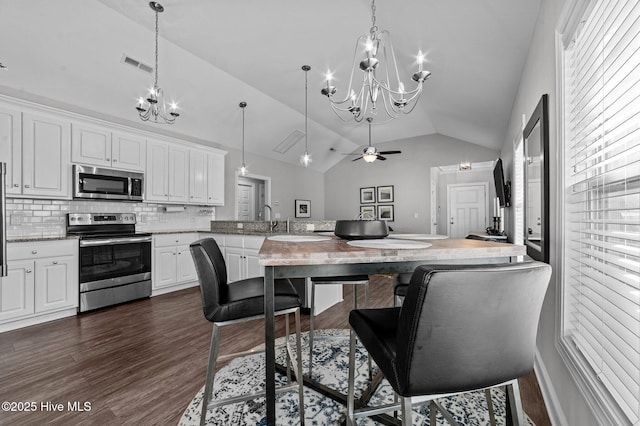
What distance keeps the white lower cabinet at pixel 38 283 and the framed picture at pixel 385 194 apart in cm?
597

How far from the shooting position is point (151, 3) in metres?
2.64

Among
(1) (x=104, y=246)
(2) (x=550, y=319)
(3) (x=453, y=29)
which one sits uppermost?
(3) (x=453, y=29)

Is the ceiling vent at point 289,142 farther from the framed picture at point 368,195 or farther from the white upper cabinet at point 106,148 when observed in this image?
the white upper cabinet at point 106,148

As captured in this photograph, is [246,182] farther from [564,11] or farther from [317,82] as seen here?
[564,11]

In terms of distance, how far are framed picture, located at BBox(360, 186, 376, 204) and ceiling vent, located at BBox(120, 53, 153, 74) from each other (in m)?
5.29

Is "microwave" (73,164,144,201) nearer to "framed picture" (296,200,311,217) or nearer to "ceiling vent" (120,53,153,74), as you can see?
"ceiling vent" (120,53,153,74)

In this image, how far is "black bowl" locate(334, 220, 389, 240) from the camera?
4.64ft

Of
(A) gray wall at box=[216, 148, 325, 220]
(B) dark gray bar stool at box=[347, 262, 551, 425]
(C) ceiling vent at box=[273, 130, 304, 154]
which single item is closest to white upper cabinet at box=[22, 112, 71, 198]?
(A) gray wall at box=[216, 148, 325, 220]

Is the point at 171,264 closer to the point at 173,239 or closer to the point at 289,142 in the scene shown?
the point at 173,239

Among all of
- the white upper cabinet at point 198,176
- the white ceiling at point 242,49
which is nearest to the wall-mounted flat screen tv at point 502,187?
the white ceiling at point 242,49

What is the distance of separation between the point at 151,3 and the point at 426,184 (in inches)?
230

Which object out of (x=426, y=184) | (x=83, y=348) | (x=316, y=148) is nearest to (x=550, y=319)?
(x=83, y=348)

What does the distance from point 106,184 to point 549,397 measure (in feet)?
15.2

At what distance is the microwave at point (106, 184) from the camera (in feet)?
10.7
